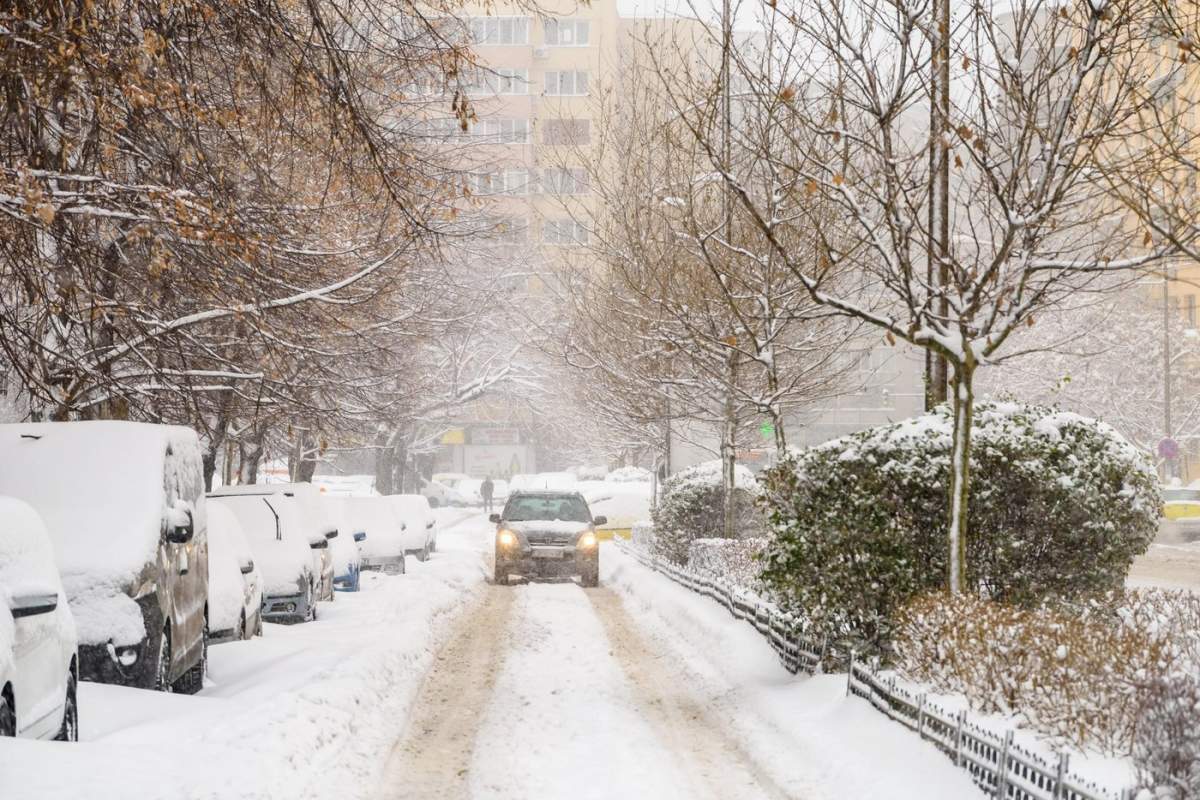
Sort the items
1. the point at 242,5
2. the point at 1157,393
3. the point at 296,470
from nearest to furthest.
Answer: the point at 242,5 < the point at 296,470 < the point at 1157,393

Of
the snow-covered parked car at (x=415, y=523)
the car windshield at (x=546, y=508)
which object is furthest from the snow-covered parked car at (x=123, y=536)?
the snow-covered parked car at (x=415, y=523)

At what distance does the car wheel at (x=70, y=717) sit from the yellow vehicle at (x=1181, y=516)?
119 feet

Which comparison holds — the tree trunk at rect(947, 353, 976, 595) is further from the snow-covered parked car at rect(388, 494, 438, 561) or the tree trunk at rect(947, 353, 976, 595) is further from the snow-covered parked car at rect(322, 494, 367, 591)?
the snow-covered parked car at rect(388, 494, 438, 561)

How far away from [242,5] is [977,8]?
18.1ft

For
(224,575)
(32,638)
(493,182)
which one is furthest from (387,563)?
(32,638)

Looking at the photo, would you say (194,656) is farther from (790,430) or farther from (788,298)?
(790,430)

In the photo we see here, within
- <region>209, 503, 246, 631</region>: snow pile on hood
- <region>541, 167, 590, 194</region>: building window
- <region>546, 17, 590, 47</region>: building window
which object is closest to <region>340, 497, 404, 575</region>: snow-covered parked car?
<region>541, 167, 590, 194</region>: building window

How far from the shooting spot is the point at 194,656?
452 inches

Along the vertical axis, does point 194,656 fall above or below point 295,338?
below

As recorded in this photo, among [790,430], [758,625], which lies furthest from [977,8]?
[790,430]

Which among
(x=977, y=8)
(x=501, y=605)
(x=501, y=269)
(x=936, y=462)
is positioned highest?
(x=501, y=269)

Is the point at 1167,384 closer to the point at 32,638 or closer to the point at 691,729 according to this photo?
the point at 691,729

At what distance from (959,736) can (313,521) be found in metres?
13.4

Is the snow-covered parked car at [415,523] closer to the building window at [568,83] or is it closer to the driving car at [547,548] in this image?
the driving car at [547,548]
